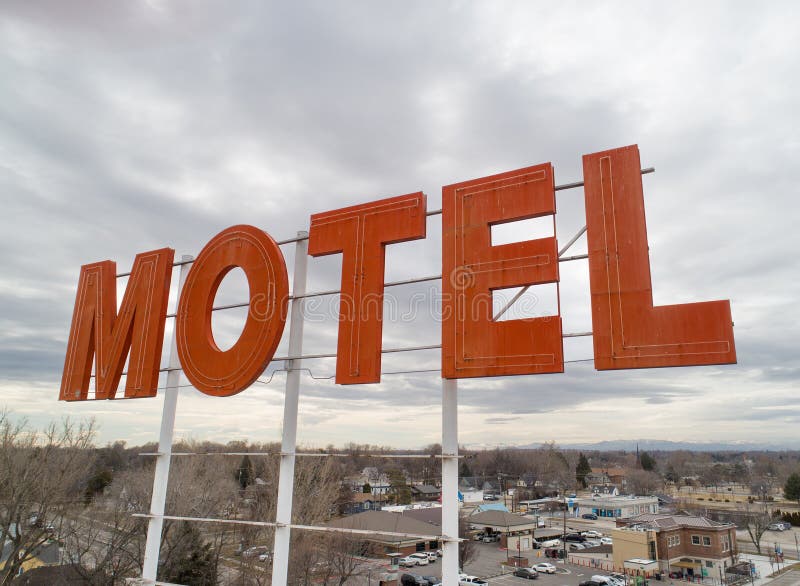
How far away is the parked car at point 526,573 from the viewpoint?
3231 centimetres

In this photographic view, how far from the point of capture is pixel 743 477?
103562 millimetres

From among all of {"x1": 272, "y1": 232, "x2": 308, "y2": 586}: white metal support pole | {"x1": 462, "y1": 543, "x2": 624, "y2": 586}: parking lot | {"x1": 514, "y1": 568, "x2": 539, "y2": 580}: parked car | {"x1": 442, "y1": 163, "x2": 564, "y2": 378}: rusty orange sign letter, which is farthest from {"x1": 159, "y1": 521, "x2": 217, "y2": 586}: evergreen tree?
{"x1": 442, "y1": 163, "x2": 564, "y2": 378}: rusty orange sign letter

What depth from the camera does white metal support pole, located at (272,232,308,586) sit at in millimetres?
7366

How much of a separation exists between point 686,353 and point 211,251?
7797 millimetres

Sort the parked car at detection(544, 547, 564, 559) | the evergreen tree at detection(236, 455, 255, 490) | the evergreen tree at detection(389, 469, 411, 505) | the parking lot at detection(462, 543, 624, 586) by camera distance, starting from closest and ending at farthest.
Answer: the parking lot at detection(462, 543, 624, 586) → the parked car at detection(544, 547, 564, 559) → the evergreen tree at detection(236, 455, 255, 490) → the evergreen tree at detection(389, 469, 411, 505)

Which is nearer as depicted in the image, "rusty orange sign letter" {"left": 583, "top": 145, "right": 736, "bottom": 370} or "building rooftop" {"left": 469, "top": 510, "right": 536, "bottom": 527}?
"rusty orange sign letter" {"left": 583, "top": 145, "right": 736, "bottom": 370}

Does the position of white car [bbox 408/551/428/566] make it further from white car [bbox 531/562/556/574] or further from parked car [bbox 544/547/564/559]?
parked car [bbox 544/547/564/559]

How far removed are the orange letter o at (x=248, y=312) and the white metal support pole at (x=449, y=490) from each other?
9.96 feet

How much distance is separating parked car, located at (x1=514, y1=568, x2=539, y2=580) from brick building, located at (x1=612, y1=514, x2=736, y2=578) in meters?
7.84

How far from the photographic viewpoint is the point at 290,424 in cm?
779

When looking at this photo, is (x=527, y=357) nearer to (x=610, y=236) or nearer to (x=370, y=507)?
(x=610, y=236)

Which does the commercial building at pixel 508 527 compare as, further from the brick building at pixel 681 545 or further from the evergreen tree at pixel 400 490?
the evergreen tree at pixel 400 490

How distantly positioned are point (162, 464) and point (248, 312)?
3.36 m

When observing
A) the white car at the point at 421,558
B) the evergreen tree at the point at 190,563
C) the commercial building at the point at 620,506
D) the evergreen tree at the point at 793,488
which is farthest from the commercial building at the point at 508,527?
the evergreen tree at the point at 793,488
